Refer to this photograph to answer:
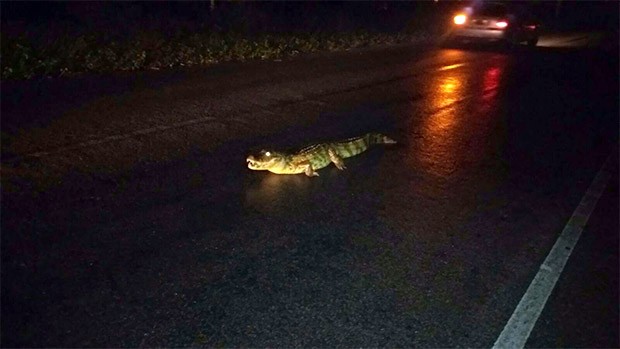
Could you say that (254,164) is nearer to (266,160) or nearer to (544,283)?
(266,160)

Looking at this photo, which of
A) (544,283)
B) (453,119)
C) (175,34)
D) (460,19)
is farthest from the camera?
(460,19)

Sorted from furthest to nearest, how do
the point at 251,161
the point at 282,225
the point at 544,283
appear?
1. the point at 251,161
2. the point at 282,225
3. the point at 544,283

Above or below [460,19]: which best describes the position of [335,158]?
below

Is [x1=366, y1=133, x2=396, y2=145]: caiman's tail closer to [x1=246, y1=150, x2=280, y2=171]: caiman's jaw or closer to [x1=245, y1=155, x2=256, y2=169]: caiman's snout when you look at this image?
[x1=246, y1=150, x2=280, y2=171]: caiman's jaw

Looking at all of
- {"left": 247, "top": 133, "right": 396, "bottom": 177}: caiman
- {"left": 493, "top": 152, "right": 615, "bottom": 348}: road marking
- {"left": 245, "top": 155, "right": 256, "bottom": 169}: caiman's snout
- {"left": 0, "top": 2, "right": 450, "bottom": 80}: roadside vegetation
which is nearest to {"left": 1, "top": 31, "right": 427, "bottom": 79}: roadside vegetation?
{"left": 0, "top": 2, "right": 450, "bottom": 80}: roadside vegetation

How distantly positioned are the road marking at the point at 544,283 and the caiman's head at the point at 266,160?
263 cm

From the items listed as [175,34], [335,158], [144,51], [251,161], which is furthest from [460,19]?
[251,161]

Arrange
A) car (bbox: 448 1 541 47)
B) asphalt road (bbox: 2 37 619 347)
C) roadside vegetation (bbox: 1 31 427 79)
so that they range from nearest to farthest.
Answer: asphalt road (bbox: 2 37 619 347)
roadside vegetation (bbox: 1 31 427 79)
car (bbox: 448 1 541 47)

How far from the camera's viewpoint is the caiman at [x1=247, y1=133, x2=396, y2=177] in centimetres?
492

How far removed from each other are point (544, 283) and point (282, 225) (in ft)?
6.95

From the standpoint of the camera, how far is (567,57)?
1730cm

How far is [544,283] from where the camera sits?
3582mm

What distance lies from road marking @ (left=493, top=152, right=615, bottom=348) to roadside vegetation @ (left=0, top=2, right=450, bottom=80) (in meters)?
8.48

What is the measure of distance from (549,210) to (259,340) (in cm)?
354
